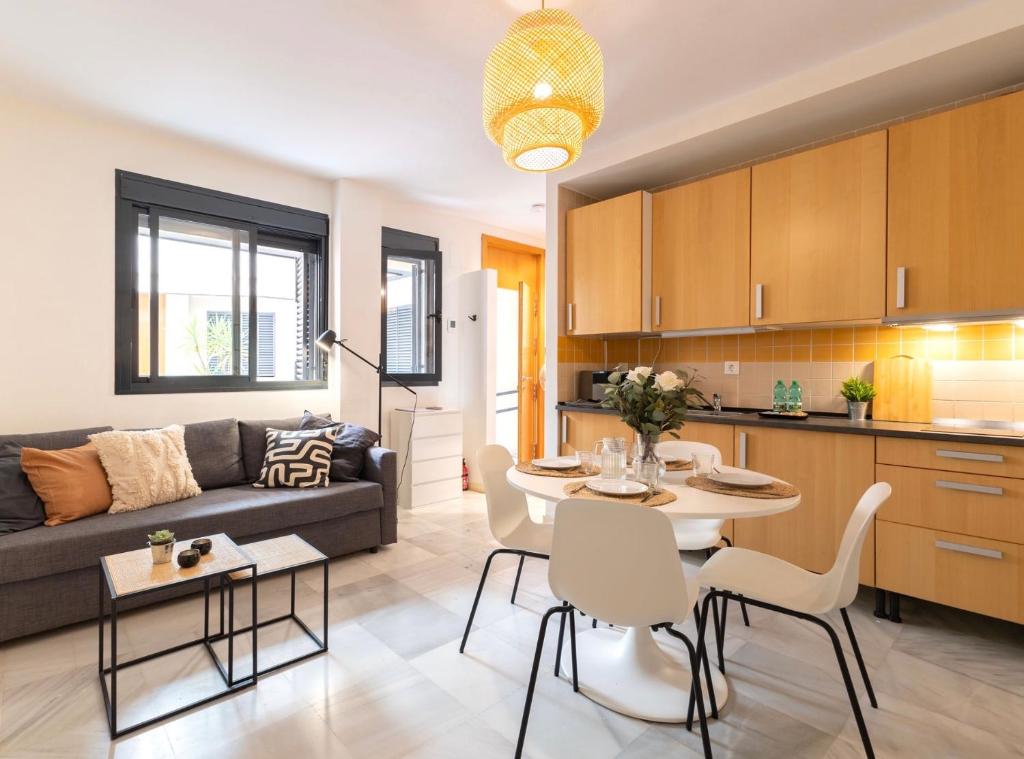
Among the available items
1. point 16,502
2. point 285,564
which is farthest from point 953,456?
point 16,502

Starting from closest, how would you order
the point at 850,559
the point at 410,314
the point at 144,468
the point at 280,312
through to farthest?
the point at 850,559 < the point at 144,468 < the point at 280,312 < the point at 410,314

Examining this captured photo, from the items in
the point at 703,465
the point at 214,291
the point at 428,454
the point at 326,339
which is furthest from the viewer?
the point at 428,454

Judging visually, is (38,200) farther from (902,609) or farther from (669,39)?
(902,609)

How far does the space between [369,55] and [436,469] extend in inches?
117

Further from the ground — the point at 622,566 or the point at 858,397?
the point at 858,397

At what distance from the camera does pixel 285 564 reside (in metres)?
2.00

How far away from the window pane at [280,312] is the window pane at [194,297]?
222 mm

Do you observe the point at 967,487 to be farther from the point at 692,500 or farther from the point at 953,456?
the point at 692,500

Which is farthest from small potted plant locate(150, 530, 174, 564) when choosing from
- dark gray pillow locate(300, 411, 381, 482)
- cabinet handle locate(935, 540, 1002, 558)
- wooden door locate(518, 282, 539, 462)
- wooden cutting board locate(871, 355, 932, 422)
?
wooden door locate(518, 282, 539, 462)

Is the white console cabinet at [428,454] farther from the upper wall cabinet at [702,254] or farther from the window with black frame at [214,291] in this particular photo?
the upper wall cabinet at [702,254]

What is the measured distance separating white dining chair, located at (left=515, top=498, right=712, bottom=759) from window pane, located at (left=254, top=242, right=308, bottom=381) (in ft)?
10.4

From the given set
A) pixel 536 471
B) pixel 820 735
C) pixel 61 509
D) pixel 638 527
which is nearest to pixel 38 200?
pixel 61 509

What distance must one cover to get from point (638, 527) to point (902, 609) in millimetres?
2066

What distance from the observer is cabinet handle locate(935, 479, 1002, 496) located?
211 centimetres
